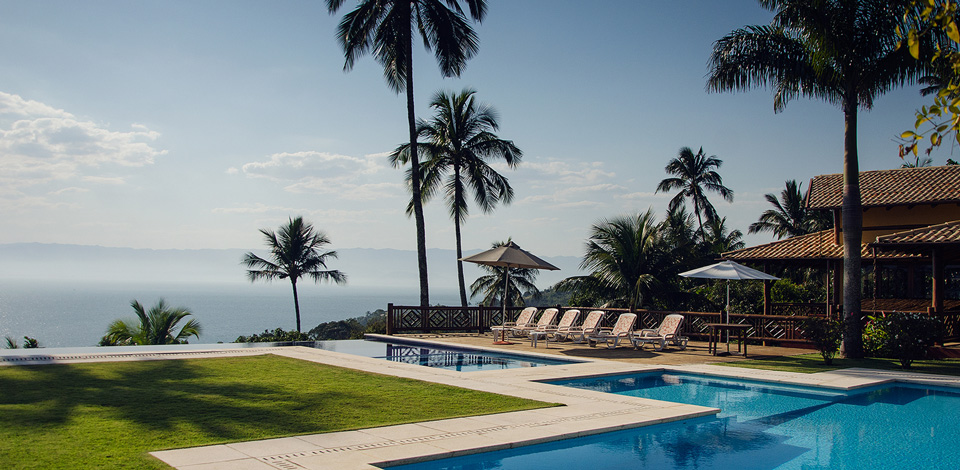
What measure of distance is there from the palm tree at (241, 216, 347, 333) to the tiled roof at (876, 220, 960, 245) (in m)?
24.2

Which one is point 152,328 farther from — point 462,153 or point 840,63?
point 840,63

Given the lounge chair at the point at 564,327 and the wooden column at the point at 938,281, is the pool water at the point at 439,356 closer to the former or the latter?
the lounge chair at the point at 564,327

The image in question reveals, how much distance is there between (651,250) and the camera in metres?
22.4

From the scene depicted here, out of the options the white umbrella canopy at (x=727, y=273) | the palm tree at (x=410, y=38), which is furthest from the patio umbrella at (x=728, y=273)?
the palm tree at (x=410, y=38)

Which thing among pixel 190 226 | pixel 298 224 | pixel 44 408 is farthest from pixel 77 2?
pixel 190 226

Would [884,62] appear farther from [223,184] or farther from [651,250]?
[223,184]

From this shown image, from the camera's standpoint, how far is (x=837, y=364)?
14.1 m

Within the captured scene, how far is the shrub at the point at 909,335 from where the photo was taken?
13.6m

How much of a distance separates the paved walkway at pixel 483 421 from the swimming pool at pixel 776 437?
0.17m

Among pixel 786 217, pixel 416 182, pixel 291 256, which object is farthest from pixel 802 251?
pixel 786 217

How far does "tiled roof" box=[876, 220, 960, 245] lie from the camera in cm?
1486

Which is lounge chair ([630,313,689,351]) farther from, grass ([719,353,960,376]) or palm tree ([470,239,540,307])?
palm tree ([470,239,540,307])

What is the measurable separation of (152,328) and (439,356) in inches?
337

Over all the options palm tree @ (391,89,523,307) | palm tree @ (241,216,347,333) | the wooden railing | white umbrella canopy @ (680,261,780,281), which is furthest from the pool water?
palm tree @ (241,216,347,333)
